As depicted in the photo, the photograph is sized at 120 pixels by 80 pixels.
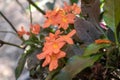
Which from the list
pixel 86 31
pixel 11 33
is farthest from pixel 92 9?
pixel 11 33

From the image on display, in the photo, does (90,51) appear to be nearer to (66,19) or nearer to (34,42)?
(66,19)

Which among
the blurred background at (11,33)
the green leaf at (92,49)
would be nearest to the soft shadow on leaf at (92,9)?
the green leaf at (92,49)

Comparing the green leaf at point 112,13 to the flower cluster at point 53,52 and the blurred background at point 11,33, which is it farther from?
the blurred background at point 11,33

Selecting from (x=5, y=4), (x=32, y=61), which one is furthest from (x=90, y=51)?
(x=5, y=4)

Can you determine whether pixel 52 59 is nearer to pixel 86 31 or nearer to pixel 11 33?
pixel 86 31

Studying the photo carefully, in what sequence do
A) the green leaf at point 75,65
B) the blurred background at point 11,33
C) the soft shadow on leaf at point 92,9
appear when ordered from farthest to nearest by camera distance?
1. the blurred background at point 11,33
2. the soft shadow on leaf at point 92,9
3. the green leaf at point 75,65

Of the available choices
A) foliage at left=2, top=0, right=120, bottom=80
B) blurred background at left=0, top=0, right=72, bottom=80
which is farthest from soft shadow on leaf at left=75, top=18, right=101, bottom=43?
blurred background at left=0, top=0, right=72, bottom=80
